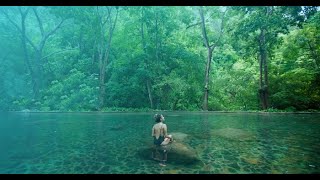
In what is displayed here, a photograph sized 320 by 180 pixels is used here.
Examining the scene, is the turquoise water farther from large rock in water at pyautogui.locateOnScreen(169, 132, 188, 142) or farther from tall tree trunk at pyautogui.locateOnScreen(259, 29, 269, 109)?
tall tree trunk at pyautogui.locateOnScreen(259, 29, 269, 109)

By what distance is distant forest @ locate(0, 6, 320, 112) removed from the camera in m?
22.1

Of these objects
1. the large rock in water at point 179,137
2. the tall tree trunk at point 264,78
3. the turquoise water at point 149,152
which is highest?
the tall tree trunk at point 264,78

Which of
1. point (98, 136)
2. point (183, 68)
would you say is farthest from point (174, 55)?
point (98, 136)

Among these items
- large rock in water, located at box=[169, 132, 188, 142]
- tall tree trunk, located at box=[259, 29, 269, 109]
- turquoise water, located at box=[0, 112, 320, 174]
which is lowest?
turquoise water, located at box=[0, 112, 320, 174]

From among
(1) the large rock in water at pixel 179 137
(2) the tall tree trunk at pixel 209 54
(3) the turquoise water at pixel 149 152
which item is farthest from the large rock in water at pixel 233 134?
(2) the tall tree trunk at pixel 209 54

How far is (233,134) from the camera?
11.9m

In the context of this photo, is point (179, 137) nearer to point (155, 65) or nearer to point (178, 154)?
point (178, 154)

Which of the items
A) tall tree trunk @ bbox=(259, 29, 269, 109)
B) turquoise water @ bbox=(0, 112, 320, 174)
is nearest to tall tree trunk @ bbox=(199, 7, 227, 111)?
tall tree trunk @ bbox=(259, 29, 269, 109)

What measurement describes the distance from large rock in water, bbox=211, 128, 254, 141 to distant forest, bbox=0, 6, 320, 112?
10362 millimetres

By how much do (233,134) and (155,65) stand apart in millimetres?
14966

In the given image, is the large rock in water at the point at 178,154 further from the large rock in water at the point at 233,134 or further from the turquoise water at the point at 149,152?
the large rock in water at the point at 233,134

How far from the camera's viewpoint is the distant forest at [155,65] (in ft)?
72.4

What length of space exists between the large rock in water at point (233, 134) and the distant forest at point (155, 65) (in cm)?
1036
